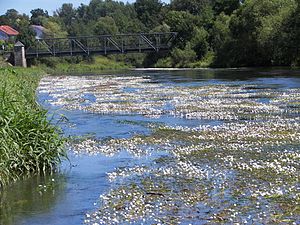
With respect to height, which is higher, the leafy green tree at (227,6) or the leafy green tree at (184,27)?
the leafy green tree at (227,6)

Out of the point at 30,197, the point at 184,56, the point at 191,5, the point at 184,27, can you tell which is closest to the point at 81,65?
the point at 184,27

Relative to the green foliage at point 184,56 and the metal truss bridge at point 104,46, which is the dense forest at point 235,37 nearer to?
the green foliage at point 184,56

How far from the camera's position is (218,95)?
140 feet

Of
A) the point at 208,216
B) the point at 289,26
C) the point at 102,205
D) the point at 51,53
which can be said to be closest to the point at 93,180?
the point at 102,205

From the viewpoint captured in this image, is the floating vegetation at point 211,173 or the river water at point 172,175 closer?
the floating vegetation at point 211,173

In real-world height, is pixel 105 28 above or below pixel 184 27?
above

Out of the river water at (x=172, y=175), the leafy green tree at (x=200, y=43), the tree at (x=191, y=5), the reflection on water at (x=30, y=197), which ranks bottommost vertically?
the reflection on water at (x=30, y=197)

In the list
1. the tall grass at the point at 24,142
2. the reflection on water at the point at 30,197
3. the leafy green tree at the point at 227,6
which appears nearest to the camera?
the reflection on water at the point at 30,197

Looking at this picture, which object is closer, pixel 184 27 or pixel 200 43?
pixel 200 43

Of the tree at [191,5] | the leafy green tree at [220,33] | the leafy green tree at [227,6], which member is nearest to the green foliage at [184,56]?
the leafy green tree at [220,33]

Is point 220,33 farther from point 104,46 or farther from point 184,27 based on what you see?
point 104,46

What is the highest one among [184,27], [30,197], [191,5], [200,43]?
[191,5]

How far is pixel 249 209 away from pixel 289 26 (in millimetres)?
83922

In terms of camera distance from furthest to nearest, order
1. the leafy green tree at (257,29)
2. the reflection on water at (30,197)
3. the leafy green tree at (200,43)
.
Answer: the leafy green tree at (200,43)
the leafy green tree at (257,29)
the reflection on water at (30,197)
